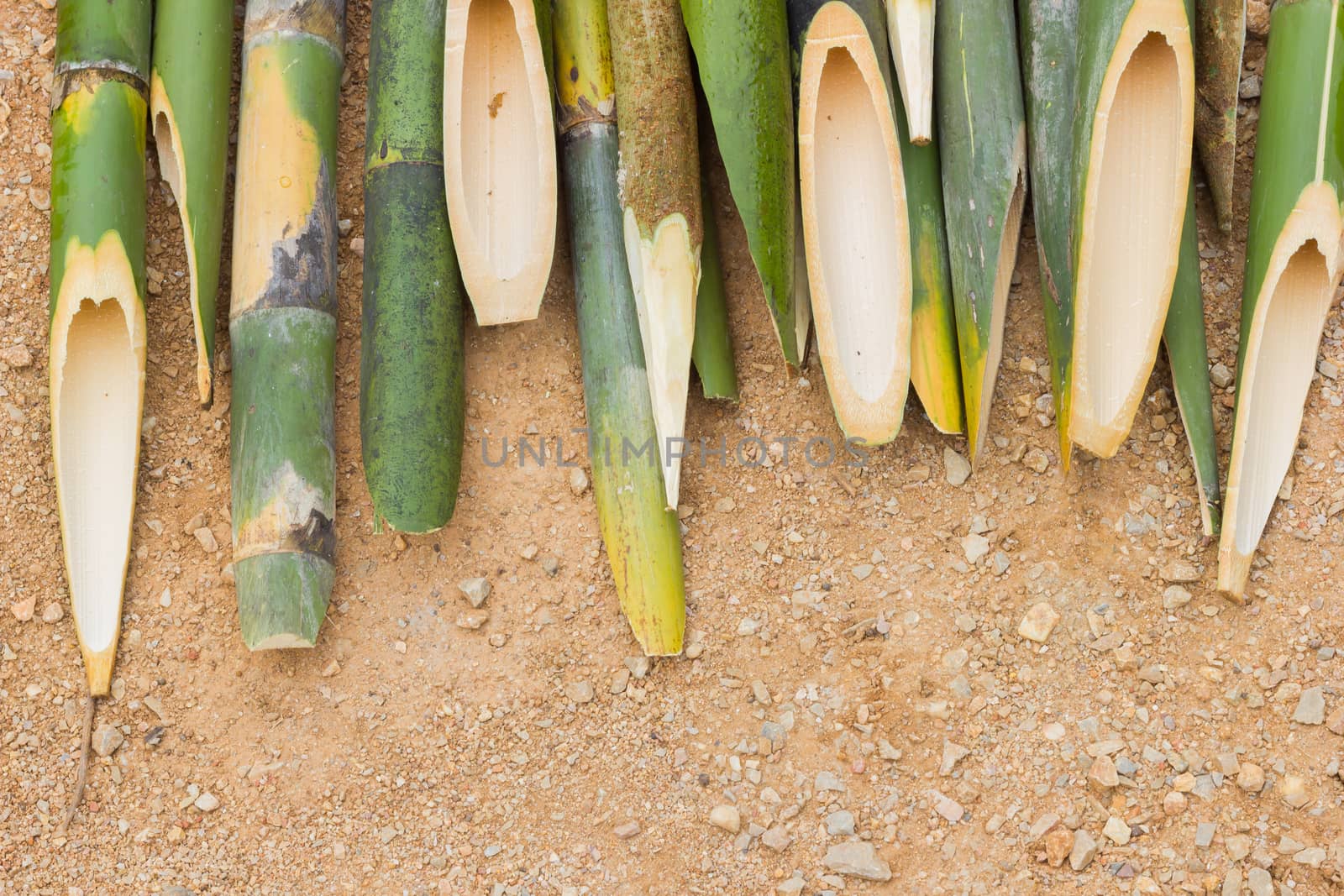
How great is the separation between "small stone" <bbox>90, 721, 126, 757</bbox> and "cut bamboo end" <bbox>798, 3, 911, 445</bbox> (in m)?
0.96

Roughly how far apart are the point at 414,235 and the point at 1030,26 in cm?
84

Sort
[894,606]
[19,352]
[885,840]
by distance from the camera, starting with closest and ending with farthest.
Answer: [885,840], [894,606], [19,352]

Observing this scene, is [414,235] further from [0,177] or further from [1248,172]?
[1248,172]

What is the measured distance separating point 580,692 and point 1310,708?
833mm

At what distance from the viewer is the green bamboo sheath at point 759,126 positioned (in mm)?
1597

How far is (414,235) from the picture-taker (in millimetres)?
1647

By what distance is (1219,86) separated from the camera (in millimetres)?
1631

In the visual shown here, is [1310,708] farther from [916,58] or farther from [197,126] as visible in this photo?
[197,126]

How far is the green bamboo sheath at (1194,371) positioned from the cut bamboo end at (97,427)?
131cm

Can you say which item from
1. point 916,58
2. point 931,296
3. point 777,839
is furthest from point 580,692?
point 916,58

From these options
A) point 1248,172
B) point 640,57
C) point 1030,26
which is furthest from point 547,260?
point 1248,172

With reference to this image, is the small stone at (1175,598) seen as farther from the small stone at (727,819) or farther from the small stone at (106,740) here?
the small stone at (106,740)

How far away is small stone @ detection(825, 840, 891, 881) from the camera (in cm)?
141

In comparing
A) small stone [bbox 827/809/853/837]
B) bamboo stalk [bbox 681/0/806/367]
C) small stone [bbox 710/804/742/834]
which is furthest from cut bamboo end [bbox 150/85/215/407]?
small stone [bbox 827/809/853/837]
